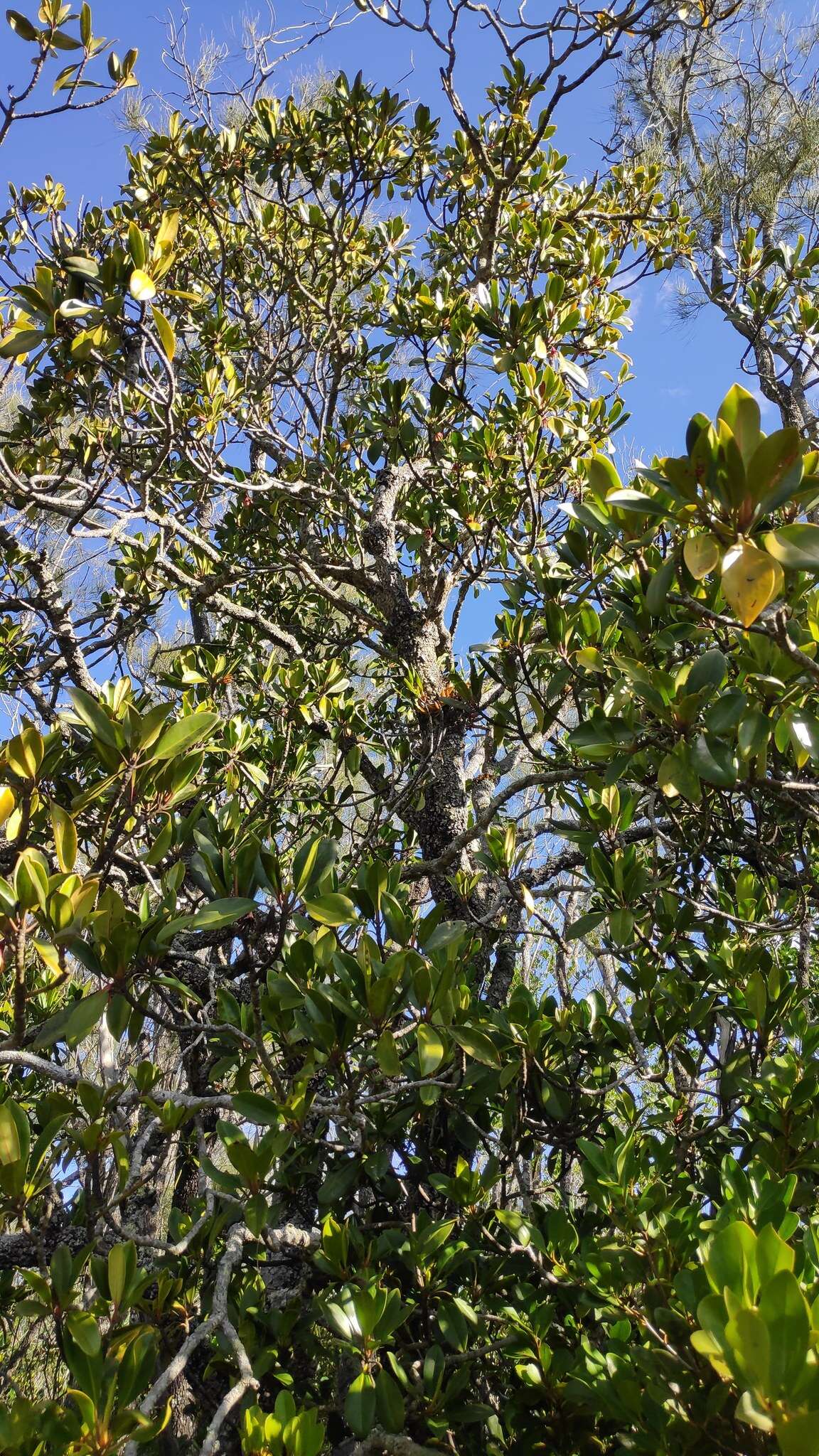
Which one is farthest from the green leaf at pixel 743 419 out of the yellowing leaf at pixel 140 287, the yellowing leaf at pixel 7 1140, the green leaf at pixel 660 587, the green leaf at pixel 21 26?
the green leaf at pixel 21 26

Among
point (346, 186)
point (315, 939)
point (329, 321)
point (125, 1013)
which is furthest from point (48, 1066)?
point (346, 186)

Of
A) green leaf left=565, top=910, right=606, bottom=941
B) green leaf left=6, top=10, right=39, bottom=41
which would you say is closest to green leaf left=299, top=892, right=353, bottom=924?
green leaf left=565, top=910, right=606, bottom=941

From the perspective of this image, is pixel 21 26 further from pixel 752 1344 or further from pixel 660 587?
pixel 752 1344

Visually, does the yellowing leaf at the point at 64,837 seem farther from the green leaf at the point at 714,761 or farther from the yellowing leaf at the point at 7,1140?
the green leaf at the point at 714,761

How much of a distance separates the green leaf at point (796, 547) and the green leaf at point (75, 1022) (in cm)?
112

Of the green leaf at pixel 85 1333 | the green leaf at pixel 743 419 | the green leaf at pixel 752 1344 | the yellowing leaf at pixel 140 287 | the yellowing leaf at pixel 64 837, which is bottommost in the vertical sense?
the green leaf at pixel 85 1333

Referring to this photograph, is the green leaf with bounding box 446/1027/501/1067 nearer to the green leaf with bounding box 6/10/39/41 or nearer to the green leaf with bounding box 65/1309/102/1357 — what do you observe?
the green leaf with bounding box 65/1309/102/1357

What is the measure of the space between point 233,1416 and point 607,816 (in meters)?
1.76

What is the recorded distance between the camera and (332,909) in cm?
147

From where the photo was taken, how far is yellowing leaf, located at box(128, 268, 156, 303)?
2.27 metres

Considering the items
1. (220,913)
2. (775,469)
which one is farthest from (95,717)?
(775,469)

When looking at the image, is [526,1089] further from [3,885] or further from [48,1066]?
[3,885]

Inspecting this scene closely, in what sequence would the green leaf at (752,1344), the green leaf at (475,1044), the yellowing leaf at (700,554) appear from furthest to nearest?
the green leaf at (475,1044) < the yellowing leaf at (700,554) < the green leaf at (752,1344)

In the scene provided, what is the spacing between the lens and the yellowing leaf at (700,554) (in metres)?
1.19
